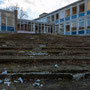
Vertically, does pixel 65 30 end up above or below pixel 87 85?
above

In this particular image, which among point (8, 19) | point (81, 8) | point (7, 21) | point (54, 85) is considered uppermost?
point (81, 8)

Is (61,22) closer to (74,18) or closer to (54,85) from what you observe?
(74,18)

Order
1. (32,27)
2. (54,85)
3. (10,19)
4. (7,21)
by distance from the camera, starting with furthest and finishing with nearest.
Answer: (32,27)
(10,19)
(7,21)
(54,85)

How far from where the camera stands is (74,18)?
2128 cm

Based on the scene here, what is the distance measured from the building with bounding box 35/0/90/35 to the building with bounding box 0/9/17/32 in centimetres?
1206

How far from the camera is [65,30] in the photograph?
24156 mm

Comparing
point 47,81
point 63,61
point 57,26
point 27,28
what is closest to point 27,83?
point 47,81

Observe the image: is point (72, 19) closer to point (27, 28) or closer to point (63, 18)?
point (63, 18)

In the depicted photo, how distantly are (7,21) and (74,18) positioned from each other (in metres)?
13.3

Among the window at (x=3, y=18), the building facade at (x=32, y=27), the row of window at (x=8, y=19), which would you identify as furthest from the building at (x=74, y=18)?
the window at (x=3, y=18)

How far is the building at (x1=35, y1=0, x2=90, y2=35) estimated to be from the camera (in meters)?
18.3

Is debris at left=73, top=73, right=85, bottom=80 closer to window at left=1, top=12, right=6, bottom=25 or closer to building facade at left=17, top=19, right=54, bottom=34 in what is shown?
window at left=1, top=12, right=6, bottom=25

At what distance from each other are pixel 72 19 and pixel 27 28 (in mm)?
9810

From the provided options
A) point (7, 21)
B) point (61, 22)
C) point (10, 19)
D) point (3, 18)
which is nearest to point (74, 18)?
point (61, 22)
